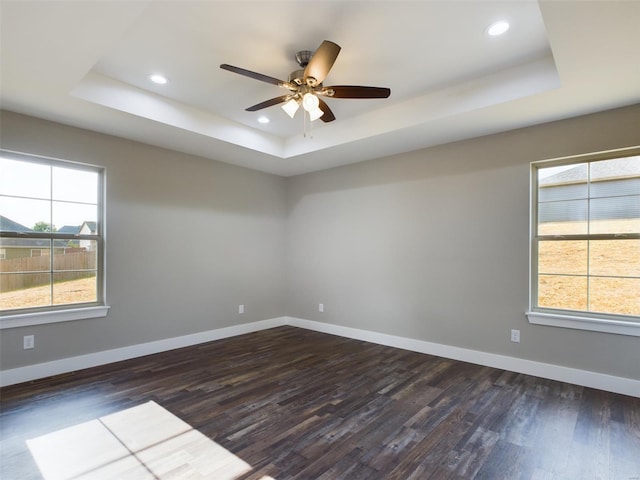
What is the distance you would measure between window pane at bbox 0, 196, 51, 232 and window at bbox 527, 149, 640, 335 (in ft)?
16.6

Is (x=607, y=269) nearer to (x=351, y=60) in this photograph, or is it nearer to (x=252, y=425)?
(x=351, y=60)

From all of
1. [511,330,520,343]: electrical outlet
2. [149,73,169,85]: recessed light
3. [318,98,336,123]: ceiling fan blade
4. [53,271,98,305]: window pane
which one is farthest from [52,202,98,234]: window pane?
[511,330,520,343]: electrical outlet

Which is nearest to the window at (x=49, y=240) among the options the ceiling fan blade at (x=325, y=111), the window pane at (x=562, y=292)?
the ceiling fan blade at (x=325, y=111)

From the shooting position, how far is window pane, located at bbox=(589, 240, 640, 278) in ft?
9.67

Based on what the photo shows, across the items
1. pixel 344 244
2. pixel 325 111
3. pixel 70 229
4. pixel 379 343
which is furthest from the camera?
pixel 344 244

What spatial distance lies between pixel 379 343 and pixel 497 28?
3.67 metres

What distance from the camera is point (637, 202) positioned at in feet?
9.63

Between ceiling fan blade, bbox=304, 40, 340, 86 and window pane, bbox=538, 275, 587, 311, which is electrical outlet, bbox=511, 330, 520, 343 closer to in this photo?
window pane, bbox=538, 275, 587, 311

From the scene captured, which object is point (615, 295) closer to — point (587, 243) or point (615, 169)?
point (587, 243)

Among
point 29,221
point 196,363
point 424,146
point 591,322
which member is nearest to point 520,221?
point 591,322

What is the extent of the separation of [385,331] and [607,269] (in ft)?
8.16

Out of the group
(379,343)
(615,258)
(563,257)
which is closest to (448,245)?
(563,257)

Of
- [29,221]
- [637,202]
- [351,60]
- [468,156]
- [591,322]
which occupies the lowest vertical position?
[591,322]

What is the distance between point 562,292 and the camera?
3291mm
